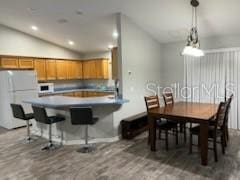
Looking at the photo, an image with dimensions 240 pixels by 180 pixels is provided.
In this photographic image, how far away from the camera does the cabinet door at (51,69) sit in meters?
6.88

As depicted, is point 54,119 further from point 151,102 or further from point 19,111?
point 151,102

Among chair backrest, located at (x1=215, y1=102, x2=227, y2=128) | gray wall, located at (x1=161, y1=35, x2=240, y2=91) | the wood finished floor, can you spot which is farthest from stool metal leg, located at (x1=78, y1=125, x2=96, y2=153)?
gray wall, located at (x1=161, y1=35, x2=240, y2=91)

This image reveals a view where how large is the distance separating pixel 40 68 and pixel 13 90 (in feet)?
4.34

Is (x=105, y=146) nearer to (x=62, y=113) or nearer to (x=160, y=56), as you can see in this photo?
(x=62, y=113)

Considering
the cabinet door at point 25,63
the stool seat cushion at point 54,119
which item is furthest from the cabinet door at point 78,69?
the stool seat cushion at point 54,119

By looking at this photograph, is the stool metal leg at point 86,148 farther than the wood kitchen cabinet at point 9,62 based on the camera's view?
No

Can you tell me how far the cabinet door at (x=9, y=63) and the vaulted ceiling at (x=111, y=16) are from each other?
986mm

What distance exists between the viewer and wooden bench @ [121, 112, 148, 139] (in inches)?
177

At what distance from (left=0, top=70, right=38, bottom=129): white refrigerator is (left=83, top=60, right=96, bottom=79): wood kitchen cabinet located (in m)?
2.32

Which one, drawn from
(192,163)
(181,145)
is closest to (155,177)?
(192,163)

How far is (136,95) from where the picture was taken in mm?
5043

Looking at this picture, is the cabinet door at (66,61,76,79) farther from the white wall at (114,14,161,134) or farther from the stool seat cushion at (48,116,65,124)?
the stool seat cushion at (48,116,65,124)

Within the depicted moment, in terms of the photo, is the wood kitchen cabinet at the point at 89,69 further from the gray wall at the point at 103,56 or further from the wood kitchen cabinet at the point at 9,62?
the wood kitchen cabinet at the point at 9,62

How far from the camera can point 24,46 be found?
632 centimetres
